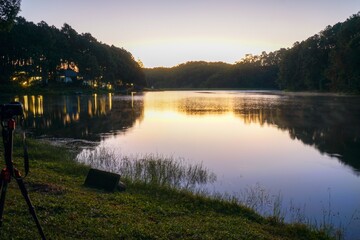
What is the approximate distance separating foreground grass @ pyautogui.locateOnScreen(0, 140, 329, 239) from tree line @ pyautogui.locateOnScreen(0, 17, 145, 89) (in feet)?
209

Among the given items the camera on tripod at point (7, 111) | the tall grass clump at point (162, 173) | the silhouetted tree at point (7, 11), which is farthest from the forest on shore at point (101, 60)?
the camera on tripod at point (7, 111)

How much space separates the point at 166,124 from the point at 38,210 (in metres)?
28.4

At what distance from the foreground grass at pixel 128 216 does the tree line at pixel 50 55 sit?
209 feet

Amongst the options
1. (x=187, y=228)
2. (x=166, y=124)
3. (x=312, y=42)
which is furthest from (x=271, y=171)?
(x=312, y=42)

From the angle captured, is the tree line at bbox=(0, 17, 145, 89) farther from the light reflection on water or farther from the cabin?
the light reflection on water

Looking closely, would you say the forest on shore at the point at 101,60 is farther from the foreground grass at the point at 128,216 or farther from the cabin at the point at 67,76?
the foreground grass at the point at 128,216

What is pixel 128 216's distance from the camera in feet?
28.4

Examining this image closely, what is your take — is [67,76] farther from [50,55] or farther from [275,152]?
[275,152]

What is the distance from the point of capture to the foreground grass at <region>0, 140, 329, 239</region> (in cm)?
750

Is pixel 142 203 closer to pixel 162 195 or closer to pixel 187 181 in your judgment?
pixel 162 195

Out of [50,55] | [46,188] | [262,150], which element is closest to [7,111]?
[46,188]

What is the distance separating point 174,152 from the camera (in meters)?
22.2

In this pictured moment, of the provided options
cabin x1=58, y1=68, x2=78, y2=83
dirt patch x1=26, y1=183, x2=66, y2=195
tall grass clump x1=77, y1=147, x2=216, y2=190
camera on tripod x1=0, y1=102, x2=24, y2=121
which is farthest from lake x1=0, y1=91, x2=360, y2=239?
cabin x1=58, y1=68, x2=78, y2=83

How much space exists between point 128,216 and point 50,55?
98.9 metres
